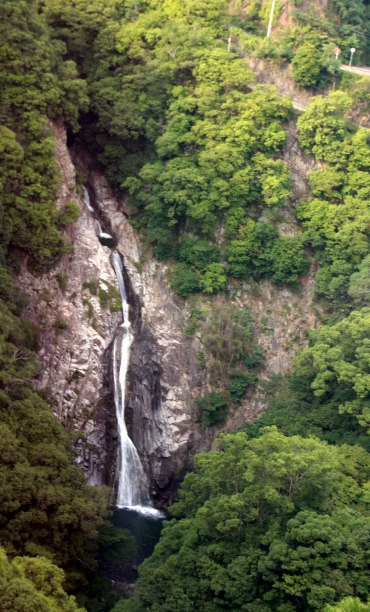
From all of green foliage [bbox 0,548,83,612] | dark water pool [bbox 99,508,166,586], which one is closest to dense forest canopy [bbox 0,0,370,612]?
green foliage [bbox 0,548,83,612]

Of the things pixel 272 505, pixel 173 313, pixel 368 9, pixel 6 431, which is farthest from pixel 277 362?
pixel 368 9

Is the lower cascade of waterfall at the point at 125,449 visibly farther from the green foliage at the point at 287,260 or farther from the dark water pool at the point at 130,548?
the green foliage at the point at 287,260

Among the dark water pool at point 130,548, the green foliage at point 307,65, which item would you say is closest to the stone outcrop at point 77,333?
the dark water pool at point 130,548

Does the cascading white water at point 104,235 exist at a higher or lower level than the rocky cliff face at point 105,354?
higher

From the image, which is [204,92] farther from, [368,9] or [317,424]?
[317,424]

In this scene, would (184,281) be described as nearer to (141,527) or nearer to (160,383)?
(160,383)

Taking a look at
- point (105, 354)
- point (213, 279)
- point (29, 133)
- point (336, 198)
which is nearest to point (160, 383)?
point (105, 354)

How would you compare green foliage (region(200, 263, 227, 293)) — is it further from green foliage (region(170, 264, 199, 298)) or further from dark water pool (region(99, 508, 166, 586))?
dark water pool (region(99, 508, 166, 586))
